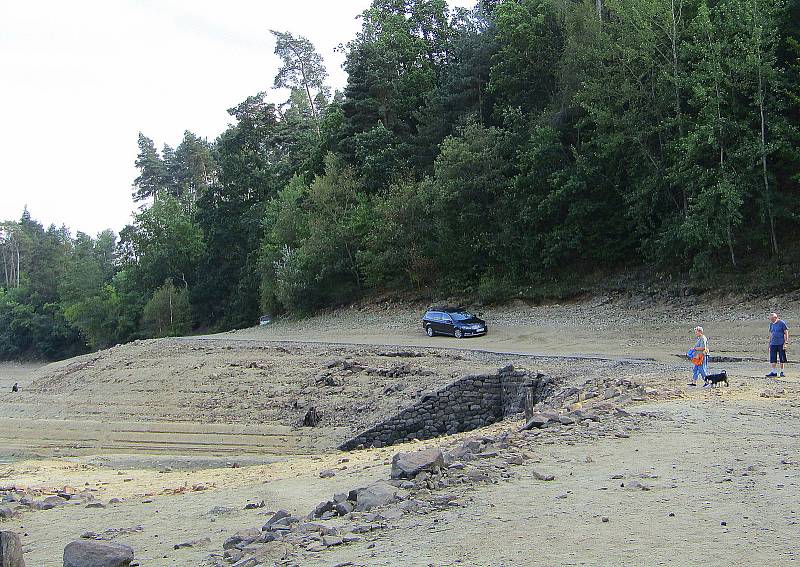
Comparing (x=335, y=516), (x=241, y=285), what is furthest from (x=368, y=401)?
(x=241, y=285)

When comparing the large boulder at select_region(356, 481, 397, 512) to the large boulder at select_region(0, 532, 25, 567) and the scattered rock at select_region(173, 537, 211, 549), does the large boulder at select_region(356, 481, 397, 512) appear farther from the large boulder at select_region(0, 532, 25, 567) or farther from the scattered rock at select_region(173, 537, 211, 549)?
the large boulder at select_region(0, 532, 25, 567)

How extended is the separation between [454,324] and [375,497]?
25.9 m

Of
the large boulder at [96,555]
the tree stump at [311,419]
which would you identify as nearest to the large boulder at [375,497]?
the large boulder at [96,555]

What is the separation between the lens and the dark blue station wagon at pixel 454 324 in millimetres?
34219

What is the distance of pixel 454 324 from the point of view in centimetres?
3434

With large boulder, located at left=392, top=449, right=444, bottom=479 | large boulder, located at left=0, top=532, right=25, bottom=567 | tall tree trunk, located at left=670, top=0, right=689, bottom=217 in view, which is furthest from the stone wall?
tall tree trunk, located at left=670, top=0, right=689, bottom=217

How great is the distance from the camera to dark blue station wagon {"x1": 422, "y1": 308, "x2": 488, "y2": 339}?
112ft

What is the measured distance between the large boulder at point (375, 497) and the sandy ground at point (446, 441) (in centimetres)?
66

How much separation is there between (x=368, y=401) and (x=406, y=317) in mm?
19212

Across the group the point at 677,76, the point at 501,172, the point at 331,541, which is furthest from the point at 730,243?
the point at 331,541

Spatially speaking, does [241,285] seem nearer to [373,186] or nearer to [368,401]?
[373,186]

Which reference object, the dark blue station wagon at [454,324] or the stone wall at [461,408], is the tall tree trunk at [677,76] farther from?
the stone wall at [461,408]

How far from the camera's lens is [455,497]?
27.8 feet

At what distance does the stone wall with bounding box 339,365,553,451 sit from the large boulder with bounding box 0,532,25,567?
40.9 feet
